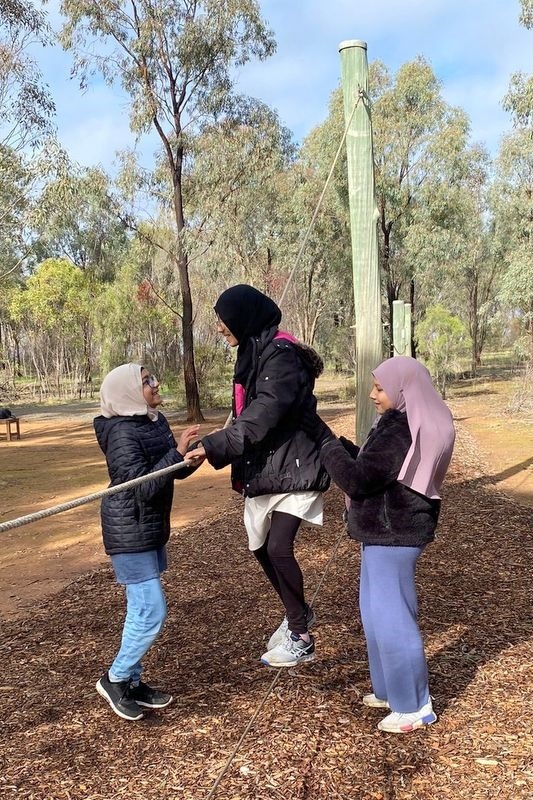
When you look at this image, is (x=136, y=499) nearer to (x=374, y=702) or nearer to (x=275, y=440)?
(x=275, y=440)

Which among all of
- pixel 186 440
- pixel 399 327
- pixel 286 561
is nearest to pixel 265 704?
pixel 286 561

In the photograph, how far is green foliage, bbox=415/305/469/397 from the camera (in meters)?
24.7

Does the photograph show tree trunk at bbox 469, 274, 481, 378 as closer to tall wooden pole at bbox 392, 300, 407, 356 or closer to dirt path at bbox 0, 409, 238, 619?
tall wooden pole at bbox 392, 300, 407, 356

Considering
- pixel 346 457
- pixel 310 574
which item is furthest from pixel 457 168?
pixel 346 457

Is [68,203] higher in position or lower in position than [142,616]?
higher

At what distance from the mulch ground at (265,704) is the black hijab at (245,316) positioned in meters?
1.41

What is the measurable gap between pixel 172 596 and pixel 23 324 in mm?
29147

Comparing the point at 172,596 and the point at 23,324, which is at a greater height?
the point at 23,324

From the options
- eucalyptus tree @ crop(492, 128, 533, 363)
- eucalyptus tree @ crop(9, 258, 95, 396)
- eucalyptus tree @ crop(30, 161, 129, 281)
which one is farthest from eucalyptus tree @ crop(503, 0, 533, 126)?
eucalyptus tree @ crop(9, 258, 95, 396)

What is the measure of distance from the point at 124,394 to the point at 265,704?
1.40 meters

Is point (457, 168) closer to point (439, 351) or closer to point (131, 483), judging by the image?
point (439, 351)

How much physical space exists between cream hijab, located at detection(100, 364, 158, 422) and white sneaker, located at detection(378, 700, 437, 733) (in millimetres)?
1477

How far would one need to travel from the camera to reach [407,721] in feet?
8.54

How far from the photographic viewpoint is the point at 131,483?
246 centimetres
